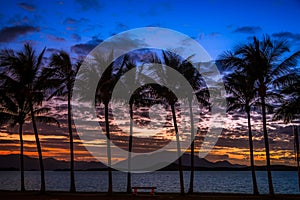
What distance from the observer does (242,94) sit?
34219mm

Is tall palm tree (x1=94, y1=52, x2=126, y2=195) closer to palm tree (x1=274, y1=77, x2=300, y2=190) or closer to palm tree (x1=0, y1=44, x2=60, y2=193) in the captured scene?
palm tree (x1=0, y1=44, x2=60, y2=193)

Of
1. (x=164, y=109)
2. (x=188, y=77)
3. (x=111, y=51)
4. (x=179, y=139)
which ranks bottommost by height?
(x=179, y=139)

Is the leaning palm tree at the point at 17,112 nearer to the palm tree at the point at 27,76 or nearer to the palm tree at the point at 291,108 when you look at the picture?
the palm tree at the point at 27,76

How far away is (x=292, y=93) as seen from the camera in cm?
2892

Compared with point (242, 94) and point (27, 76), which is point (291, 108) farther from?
point (27, 76)

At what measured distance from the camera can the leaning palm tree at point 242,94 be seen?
1282 inches

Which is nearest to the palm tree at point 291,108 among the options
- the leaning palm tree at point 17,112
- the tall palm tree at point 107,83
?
the tall palm tree at point 107,83

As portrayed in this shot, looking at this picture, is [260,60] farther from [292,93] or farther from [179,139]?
[179,139]

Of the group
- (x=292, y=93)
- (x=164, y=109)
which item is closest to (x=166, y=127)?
(x=164, y=109)

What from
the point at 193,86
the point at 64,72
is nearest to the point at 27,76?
the point at 64,72

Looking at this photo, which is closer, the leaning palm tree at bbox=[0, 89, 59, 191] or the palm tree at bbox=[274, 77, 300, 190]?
the palm tree at bbox=[274, 77, 300, 190]

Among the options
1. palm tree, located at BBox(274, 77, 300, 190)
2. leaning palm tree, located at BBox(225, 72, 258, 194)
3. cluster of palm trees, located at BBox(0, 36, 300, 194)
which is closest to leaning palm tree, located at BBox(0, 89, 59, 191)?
cluster of palm trees, located at BBox(0, 36, 300, 194)

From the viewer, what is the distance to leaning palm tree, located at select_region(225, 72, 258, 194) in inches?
1282

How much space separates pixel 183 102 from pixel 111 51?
7.15 m
